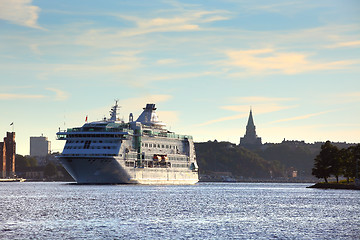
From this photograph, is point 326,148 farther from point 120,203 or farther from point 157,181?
point 120,203

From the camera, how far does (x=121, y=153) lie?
14962 centimetres

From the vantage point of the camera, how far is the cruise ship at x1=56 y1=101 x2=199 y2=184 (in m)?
145

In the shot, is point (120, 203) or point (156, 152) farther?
point (156, 152)

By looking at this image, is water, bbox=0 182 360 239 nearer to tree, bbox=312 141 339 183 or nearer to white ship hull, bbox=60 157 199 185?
white ship hull, bbox=60 157 199 185

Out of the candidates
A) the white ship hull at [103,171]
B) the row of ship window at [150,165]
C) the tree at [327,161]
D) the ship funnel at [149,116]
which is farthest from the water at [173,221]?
the ship funnel at [149,116]

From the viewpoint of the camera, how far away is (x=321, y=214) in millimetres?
73875

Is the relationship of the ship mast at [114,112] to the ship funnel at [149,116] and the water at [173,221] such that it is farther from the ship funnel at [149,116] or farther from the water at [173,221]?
the water at [173,221]

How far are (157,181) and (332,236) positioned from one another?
4451 inches

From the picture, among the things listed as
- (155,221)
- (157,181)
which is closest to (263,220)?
(155,221)

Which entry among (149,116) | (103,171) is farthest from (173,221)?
(149,116)

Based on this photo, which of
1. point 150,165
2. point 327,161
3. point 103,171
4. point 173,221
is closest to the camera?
point 173,221

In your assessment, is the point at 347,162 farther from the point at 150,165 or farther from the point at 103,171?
the point at 103,171

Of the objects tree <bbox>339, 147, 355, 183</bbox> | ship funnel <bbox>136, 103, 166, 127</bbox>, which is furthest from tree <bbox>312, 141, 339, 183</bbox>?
ship funnel <bbox>136, 103, 166, 127</bbox>

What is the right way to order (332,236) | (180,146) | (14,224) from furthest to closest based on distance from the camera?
(180,146), (14,224), (332,236)
